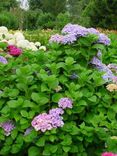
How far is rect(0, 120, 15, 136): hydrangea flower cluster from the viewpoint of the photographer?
3.35m

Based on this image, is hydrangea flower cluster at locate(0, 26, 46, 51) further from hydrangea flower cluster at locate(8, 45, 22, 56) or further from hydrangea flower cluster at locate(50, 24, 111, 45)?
hydrangea flower cluster at locate(50, 24, 111, 45)

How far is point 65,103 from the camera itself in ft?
10.6

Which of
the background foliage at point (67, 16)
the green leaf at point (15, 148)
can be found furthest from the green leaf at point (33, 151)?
the background foliage at point (67, 16)

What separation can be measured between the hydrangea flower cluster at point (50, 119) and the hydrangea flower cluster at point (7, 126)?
24 cm

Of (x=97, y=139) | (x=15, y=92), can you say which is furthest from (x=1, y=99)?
(x=97, y=139)

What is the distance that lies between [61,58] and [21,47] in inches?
48.3

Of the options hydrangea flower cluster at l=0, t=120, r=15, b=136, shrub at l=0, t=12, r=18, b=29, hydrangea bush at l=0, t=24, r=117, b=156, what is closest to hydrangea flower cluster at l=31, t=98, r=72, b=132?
hydrangea bush at l=0, t=24, r=117, b=156

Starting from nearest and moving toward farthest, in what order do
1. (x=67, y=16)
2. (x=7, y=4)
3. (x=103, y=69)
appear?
(x=103, y=69) → (x=67, y=16) → (x=7, y=4)

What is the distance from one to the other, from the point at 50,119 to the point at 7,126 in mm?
360

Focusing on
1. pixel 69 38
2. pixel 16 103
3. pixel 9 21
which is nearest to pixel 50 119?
pixel 16 103

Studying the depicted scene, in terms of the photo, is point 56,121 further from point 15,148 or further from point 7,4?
point 7,4

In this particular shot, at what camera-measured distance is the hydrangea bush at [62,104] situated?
3.20 m

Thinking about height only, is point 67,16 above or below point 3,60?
below

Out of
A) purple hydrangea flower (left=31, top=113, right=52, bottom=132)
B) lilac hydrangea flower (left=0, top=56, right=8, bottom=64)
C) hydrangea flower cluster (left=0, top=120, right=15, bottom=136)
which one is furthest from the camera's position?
lilac hydrangea flower (left=0, top=56, right=8, bottom=64)
